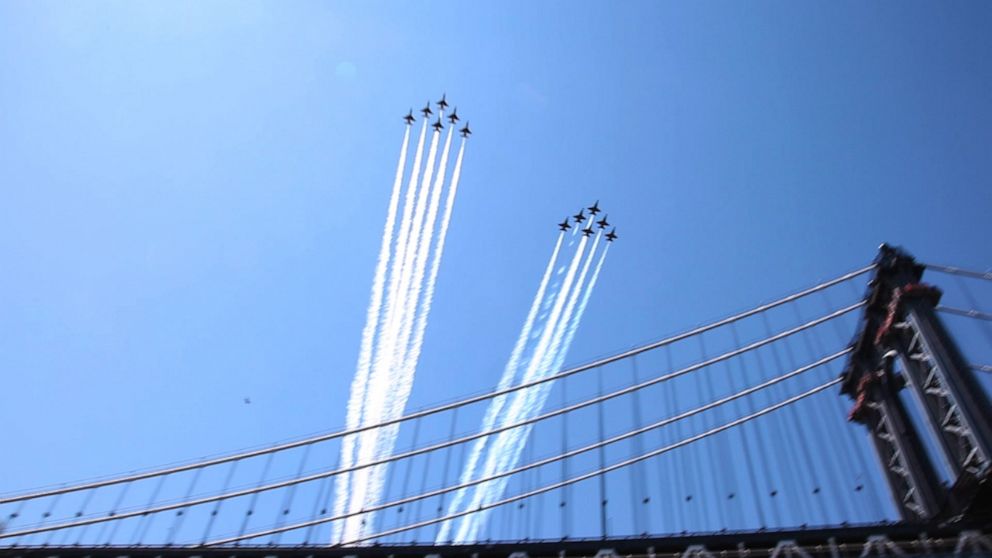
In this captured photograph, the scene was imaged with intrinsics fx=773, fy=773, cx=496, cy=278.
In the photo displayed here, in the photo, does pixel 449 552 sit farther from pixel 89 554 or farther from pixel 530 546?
pixel 89 554

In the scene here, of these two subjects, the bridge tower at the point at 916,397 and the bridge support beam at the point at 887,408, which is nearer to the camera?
the bridge tower at the point at 916,397

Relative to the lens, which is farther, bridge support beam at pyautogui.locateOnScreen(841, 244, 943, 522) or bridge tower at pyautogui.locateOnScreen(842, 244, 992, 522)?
bridge support beam at pyautogui.locateOnScreen(841, 244, 943, 522)

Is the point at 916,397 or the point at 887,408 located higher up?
the point at 887,408

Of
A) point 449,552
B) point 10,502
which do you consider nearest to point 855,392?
point 449,552

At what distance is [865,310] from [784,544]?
1431cm

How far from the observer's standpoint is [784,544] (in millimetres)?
28375

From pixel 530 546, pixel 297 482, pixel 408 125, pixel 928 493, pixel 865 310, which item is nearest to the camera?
pixel 530 546

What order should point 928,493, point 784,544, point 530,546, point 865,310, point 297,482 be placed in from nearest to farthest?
point 784,544 → point 530,546 → point 928,493 → point 865,310 → point 297,482

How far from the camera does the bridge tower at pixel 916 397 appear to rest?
29031mm

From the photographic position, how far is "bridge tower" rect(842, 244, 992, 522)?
29.0 metres

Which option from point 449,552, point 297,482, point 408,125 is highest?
point 408,125

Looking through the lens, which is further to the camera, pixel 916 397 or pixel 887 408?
pixel 887 408

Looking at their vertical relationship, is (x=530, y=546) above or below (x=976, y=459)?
below

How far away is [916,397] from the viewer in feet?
107
